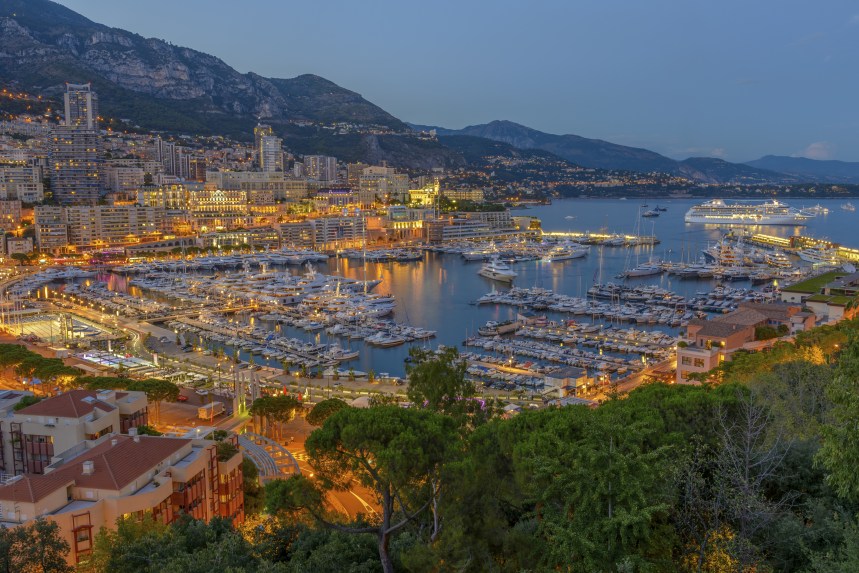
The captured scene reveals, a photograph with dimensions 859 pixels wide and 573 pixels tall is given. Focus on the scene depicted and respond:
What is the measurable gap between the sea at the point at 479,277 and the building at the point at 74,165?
808 inches

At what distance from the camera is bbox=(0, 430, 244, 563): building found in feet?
20.1

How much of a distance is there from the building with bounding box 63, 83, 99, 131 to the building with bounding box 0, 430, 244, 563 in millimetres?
57444

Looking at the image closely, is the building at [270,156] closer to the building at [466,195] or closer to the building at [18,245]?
the building at [466,195]

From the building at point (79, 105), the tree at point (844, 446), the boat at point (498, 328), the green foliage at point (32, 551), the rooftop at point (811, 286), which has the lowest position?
the boat at point (498, 328)

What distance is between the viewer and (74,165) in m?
47.7

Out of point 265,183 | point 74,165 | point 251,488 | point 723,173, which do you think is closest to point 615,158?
point 723,173

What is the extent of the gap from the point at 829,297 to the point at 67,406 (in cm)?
1864

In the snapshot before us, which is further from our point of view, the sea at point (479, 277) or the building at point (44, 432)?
the sea at point (479, 277)

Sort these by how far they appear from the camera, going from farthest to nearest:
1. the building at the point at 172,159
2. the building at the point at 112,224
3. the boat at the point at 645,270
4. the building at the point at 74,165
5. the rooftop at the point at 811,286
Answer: the building at the point at 172,159 < the building at the point at 74,165 < the building at the point at 112,224 < the boat at the point at 645,270 < the rooftop at the point at 811,286

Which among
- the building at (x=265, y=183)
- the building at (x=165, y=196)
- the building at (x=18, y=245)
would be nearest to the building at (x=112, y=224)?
the building at (x=165, y=196)

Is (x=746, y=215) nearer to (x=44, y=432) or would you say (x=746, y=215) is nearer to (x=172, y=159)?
(x=172, y=159)

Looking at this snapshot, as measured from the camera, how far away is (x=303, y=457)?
10.0 metres

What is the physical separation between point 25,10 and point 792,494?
98.4 metres

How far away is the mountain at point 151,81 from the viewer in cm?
6969
